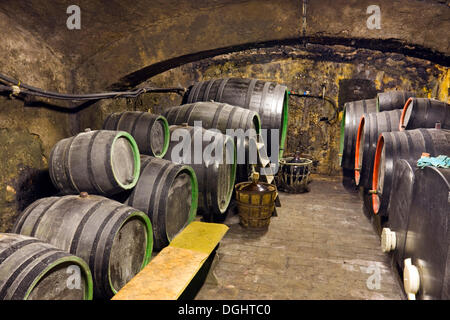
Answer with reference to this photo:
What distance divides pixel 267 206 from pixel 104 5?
A: 3001mm

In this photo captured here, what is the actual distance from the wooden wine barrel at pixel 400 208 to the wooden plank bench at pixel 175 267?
1.49 m

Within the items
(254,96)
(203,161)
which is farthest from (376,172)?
(254,96)

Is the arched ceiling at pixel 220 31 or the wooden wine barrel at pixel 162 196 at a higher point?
the arched ceiling at pixel 220 31

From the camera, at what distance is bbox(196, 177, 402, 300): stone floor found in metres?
2.68

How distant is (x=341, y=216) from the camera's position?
4523mm

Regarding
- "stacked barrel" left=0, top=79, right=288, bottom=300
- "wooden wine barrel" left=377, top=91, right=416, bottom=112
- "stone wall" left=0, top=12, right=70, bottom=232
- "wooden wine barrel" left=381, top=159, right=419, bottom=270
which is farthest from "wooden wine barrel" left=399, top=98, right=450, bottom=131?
"stone wall" left=0, top=12, right=70, bottom=232

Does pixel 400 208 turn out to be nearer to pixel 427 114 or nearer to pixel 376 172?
pixel 376 172

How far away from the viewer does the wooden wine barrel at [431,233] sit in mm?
1411

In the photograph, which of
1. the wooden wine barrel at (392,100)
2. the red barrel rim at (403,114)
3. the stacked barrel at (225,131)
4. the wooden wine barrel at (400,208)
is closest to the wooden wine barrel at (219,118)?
the stacked barrel at (225,131)

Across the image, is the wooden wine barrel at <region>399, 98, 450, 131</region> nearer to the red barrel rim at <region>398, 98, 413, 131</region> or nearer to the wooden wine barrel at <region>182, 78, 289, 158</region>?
the red barrel rim at <region>398, 98, 413, 131</region>

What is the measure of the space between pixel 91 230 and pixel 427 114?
3.68 m

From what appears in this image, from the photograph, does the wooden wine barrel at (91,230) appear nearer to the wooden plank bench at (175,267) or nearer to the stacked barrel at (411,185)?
the wooden plank bench at (175,267)

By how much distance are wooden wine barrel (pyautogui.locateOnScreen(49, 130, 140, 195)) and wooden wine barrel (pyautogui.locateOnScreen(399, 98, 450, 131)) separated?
3.24 metres

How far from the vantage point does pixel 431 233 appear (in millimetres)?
1603
